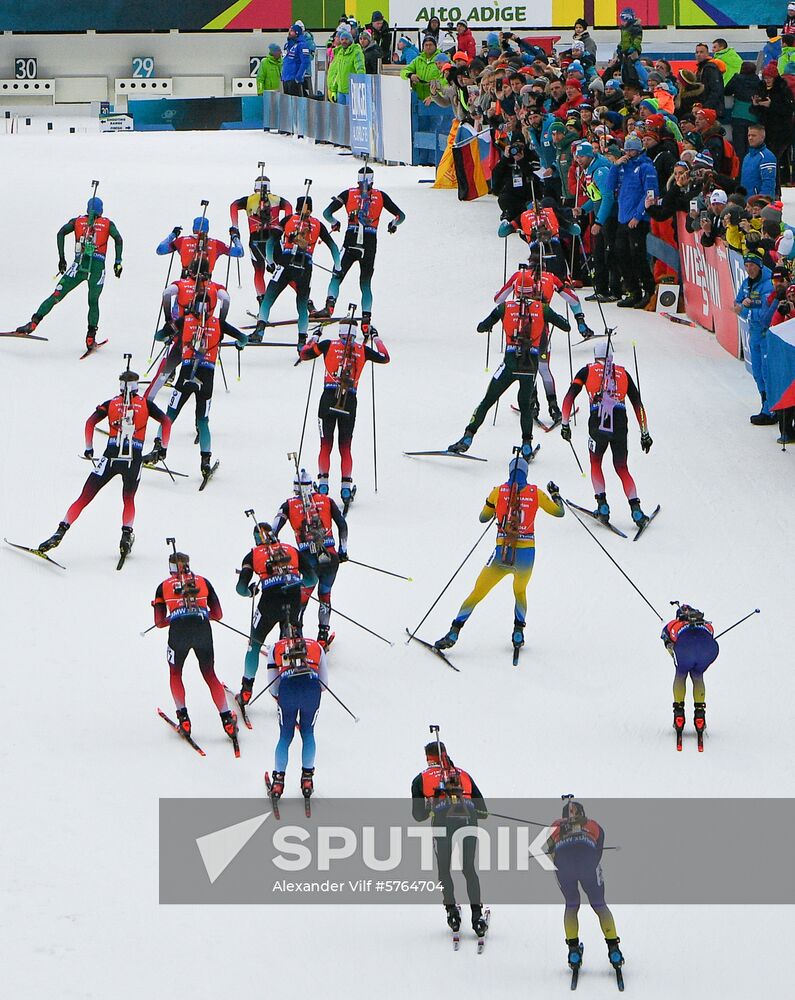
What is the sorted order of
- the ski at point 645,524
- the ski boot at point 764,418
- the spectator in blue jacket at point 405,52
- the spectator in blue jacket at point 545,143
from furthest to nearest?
1. the spectator in blue jacket at point 405,52
2. the spectator in blue jacket at point 545,143
3. the ski boot at point 764,418
4. the ski at point 645,524

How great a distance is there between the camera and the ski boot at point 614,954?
28.3 ft

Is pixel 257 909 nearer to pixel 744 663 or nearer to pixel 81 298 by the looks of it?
pixel 744 663

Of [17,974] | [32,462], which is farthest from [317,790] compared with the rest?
[32,462]

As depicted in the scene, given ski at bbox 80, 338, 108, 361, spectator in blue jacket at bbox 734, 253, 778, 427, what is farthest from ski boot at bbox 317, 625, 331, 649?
ski at bbox 80, 338, 108, 361

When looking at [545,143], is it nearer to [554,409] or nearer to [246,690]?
[554,409]

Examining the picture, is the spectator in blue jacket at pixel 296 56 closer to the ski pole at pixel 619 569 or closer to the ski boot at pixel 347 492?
the ski boot at pixel 347 492

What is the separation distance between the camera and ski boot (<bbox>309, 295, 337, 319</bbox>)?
64.8 ft

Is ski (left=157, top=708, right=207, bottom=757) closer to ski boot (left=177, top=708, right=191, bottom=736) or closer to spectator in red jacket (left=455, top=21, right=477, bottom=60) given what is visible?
ski boot (left=177, top=708, right=191, bottom=736)

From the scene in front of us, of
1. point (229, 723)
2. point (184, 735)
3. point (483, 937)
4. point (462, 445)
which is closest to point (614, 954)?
point (483, 937)

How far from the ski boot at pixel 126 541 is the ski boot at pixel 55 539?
463mm

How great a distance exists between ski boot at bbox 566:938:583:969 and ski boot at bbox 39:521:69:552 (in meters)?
6.41

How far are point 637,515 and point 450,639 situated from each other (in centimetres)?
288

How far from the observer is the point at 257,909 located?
9258 millimetres

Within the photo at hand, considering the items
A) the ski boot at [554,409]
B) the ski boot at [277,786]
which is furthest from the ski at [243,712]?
the ski boot at [554,409]
